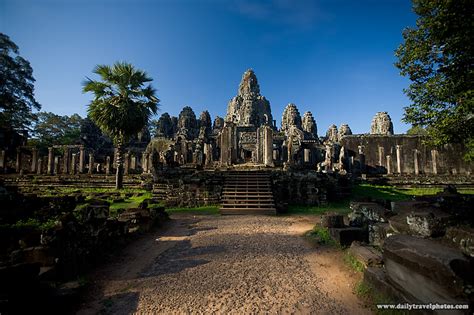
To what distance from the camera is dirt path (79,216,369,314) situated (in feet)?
9.87

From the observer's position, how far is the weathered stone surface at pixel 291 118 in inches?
1563

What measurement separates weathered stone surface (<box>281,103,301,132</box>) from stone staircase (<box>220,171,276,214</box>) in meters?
28.7

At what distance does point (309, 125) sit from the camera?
41.8m

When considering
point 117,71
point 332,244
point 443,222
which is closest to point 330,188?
point 332,244

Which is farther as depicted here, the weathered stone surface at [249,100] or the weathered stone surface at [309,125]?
the weathered stone surface at [249,100]

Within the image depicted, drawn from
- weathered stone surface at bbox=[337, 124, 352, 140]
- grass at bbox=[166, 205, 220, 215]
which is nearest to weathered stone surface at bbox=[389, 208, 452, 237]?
grass at bbox=[166, 205, 220, 215]

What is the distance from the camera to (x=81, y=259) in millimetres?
4137

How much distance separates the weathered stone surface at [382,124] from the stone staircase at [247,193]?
32.5 meters

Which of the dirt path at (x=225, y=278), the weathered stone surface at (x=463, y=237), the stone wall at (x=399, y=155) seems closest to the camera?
the weathered stone surface at (x=463, y=237)

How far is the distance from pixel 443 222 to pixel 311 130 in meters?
40.0

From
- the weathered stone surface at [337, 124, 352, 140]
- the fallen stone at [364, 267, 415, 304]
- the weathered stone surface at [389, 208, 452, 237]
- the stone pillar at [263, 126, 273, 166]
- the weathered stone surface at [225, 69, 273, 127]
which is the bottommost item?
the fallen stone at [364, 267, 415, 304]

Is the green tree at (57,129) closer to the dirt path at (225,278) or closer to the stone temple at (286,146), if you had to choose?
the stone temple at (286,146)

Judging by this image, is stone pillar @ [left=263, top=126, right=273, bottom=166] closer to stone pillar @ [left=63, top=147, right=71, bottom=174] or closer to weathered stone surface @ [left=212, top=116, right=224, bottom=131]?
stone pillar @ [left=63, top=147, right=71, bottom=174]

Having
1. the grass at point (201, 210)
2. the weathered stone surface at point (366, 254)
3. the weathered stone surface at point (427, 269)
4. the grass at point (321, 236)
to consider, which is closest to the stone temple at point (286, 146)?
the grass at point (201, 210)
